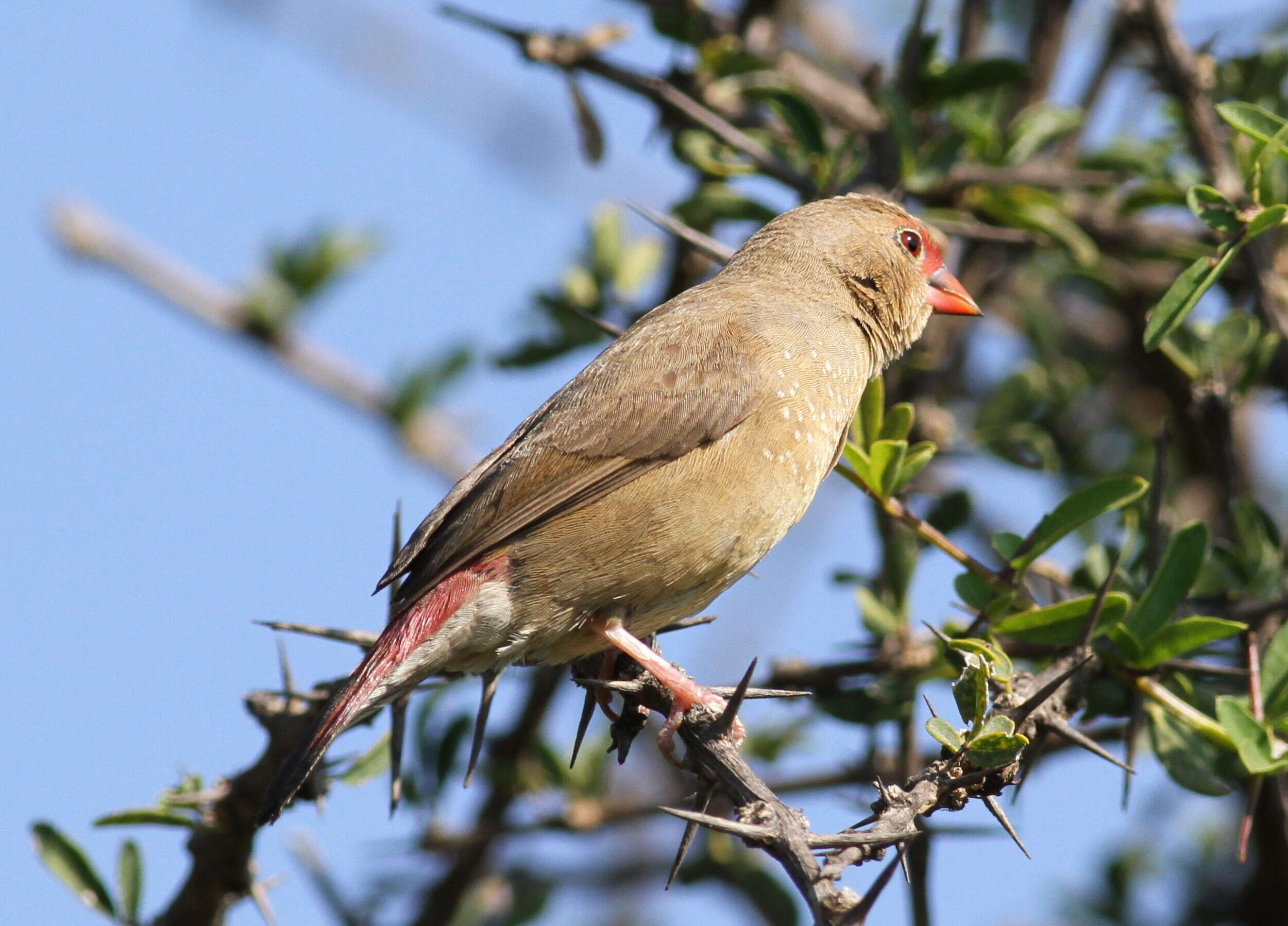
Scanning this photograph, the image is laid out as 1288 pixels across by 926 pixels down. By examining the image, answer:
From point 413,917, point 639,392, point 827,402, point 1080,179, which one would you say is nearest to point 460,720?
point 413,917

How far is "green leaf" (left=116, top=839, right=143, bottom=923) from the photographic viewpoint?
3.95 m

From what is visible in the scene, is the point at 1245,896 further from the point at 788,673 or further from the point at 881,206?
the point at 881,206

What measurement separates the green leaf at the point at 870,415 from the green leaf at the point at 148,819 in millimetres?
2284

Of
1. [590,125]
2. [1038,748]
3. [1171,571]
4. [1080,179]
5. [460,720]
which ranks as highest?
[590,125]

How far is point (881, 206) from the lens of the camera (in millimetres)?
4922

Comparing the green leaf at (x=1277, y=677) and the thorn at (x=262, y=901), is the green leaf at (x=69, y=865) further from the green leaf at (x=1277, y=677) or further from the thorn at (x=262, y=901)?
the green leaf at (x=1277, y=677)

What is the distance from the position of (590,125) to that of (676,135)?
12.6 inches

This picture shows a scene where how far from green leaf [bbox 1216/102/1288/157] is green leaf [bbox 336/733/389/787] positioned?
2868 millimetres

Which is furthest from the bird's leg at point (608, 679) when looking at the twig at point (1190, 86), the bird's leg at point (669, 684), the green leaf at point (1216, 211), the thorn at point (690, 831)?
the twig at point (1190, 86)

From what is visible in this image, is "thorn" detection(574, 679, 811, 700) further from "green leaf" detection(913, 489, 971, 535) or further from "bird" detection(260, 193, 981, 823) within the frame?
"green leaf" detection(913, 489, 971, 535)

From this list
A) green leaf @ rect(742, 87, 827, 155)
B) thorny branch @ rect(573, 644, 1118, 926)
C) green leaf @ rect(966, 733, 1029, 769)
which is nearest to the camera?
thorny branch @ rect(573, 644, 1118, 926)

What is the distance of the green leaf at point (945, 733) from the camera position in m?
2.70

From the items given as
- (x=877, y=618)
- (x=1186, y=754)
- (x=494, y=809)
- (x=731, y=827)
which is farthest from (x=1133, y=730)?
(x=494, y=809)

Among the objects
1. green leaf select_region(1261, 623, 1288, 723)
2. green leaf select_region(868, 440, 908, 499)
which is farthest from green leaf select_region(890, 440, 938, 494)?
green leaf select_region(1261, 623, 1288, 723)
